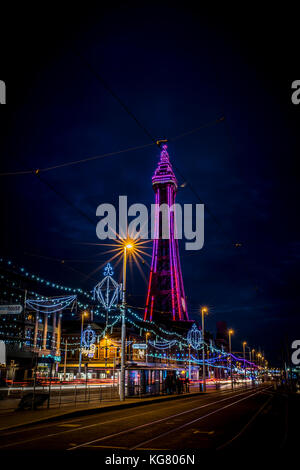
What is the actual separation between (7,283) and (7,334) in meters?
7.97

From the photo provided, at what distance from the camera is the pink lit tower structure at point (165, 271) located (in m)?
112

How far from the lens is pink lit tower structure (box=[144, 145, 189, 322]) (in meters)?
112

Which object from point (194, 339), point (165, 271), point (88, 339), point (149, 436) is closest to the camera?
point (149, 436)

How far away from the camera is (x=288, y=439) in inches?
441

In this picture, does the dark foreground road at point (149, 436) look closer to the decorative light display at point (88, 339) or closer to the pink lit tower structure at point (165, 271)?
the decorative light display at point (88, 339)

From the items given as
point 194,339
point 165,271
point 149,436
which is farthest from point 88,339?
point 165,271

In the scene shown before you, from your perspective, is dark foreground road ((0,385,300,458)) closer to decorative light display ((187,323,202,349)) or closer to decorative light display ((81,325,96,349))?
decorative light display ((81,325,96,349))

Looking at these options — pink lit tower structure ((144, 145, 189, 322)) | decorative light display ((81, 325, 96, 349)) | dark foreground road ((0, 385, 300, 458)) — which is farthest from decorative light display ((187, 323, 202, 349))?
dark foreground road ((0, 385, 300, 458))

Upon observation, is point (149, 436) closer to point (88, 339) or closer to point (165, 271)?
point (88, 339)

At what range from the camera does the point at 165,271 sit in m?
117

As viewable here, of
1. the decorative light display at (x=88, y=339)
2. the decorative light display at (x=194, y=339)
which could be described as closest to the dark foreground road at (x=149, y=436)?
the decorative light display at (x=88, y=339)
